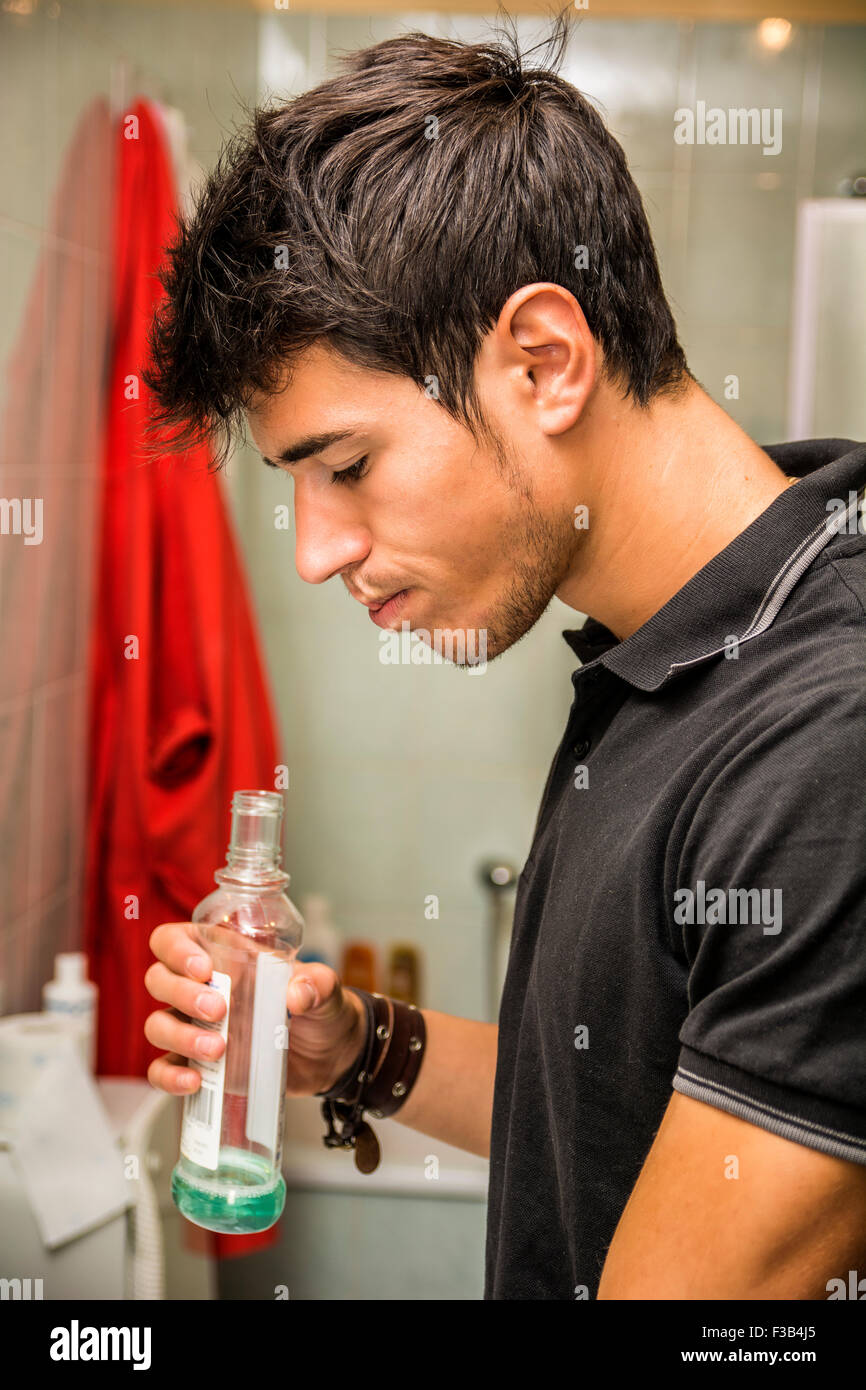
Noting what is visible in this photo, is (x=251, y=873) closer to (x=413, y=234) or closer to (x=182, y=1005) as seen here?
(x=182, y=1005)

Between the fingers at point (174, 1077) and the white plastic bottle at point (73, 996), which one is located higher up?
the fingers at point (174, 1077)

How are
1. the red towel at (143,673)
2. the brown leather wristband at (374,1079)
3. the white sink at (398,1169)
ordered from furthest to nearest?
the white sink at (398,1169) → the red towel at (143,673) → the brown leather wristband at (374,1079)

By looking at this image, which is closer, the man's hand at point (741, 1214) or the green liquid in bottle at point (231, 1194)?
the man's hand at point (741, 1214)

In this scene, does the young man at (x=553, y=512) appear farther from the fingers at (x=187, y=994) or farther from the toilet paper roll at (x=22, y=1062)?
the toilet paper roll at (x=22, y=1062)

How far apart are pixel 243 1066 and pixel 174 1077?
4cm

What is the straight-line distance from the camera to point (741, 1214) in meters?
0.52

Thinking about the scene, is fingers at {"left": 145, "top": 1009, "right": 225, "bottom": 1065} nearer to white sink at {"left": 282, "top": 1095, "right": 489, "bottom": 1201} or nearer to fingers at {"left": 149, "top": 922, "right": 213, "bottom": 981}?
fingers at {"left": 149, "top": 922, "right": 213, "bottom": 981}

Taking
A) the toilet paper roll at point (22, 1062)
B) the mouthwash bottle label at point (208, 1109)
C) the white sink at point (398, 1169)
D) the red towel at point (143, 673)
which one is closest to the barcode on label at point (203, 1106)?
the mouthwash bottle label at point (208, 1109)

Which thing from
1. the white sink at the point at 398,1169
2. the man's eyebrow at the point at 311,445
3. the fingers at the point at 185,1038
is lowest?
the white sink at the point at 398,1169

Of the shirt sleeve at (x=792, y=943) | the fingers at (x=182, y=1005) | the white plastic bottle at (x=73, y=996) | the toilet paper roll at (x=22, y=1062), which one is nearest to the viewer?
the shirt sleeve at (x=792, y=943)

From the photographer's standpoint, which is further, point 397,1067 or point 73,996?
point 73,996

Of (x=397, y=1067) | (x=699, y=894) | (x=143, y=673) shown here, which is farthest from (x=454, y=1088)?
(x=143, y=673)

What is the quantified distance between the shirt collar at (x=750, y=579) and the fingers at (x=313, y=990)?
296 mm

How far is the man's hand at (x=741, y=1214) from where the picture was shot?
0.51 m
